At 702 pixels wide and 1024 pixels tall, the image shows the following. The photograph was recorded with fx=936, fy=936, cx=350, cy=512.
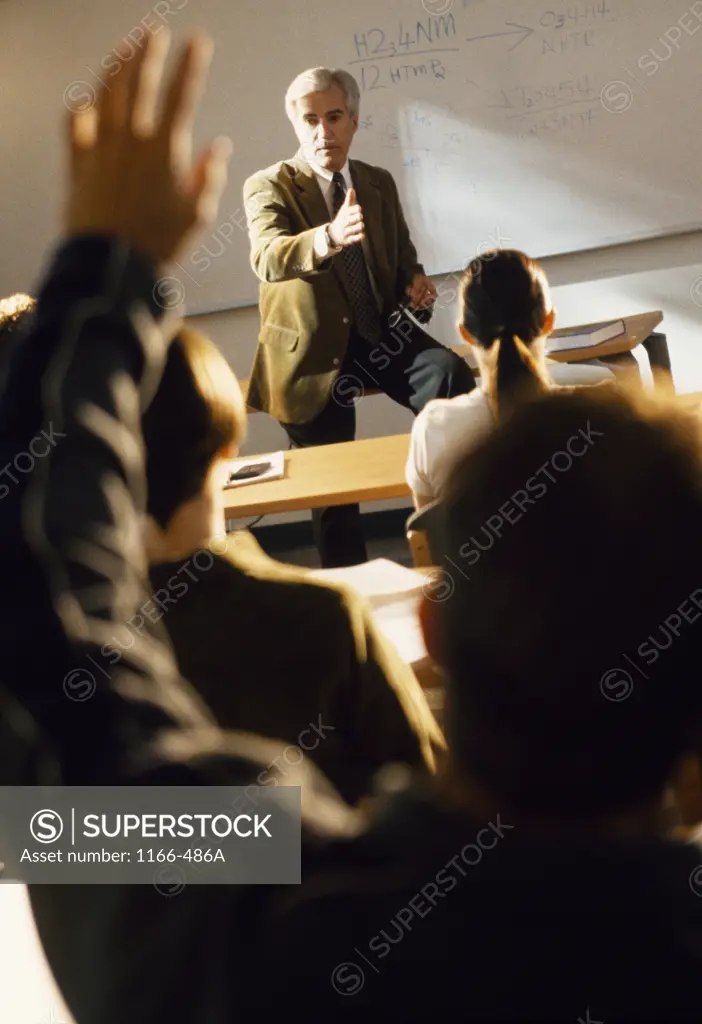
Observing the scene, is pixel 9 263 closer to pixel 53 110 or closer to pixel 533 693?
pixel 53 110

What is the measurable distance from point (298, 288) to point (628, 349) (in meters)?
0.48

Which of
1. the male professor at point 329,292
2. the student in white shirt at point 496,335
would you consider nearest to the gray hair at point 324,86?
the male professor at point 329,292

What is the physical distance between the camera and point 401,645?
0.59 metres

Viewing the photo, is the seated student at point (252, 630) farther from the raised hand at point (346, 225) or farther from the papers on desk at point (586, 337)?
the papers on desk at point (586, 337)

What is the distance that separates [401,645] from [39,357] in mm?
357

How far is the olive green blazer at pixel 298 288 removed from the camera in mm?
804

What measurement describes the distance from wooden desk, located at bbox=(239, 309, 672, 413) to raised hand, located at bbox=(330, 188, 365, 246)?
0.13 metres

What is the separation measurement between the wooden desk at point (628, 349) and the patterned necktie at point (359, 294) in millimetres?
61

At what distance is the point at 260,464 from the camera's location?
1102mm

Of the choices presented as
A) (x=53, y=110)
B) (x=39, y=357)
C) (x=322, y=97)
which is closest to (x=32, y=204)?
(x=53, y=110)

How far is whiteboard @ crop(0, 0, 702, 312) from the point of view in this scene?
1.85m

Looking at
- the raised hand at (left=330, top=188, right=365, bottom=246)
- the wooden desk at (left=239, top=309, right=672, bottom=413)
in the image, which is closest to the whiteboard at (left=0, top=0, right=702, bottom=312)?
the wooden desk at (left=239, top=309, right=672, bottom=413)

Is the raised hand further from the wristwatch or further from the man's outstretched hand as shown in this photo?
the man's outstretched hand

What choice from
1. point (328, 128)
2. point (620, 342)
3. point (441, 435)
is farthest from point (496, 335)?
point (620, 342)
